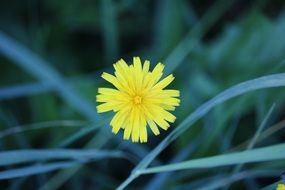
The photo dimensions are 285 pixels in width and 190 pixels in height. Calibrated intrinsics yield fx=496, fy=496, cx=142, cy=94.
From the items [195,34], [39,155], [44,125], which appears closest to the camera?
[39,155]

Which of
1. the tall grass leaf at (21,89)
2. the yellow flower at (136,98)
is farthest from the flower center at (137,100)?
the tall grass leaf at (21,89)

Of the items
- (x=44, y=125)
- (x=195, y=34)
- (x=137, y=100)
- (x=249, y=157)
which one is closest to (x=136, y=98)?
(x=137, y=100)

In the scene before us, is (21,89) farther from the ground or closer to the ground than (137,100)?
farther from the ground

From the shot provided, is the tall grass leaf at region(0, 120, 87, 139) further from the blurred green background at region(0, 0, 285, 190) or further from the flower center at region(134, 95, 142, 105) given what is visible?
the flower center at region(134, 95, 142, 105)

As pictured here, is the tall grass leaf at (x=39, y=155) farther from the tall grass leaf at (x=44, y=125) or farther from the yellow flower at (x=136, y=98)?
the yellow flower at (x=136, y=98)

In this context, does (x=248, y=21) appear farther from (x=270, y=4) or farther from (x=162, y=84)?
(x=162, y=84)

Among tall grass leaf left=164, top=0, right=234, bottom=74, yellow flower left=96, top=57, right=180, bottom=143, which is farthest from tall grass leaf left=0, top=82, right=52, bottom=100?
yellow flower left=96, top=57, right=180, bottom=143

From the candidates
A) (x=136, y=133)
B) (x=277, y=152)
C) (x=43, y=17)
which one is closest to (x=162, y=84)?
(x=136, y=133)

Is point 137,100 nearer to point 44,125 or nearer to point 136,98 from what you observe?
point 136,98
